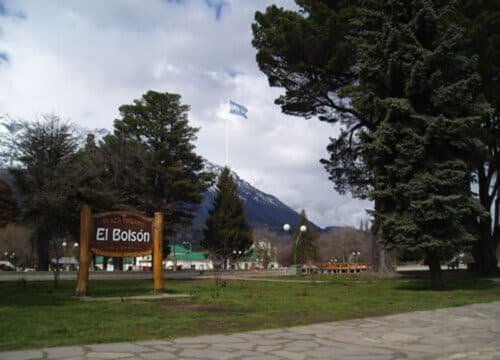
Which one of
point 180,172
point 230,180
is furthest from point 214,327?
point 230,180

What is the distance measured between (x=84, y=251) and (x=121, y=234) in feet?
4.31

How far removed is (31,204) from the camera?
125ft

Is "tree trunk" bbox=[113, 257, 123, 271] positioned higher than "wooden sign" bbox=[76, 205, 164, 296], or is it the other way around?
"wooden sign" bbox=[76, 205, 164, 296]

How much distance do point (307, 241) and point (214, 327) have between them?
93.5m

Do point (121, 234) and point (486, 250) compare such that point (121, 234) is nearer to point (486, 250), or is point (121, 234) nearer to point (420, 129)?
point (420, 129)

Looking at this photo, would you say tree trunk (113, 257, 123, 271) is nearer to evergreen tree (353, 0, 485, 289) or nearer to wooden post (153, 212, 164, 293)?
wooden post (153, 212, 164, 293)

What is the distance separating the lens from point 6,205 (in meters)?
49.8

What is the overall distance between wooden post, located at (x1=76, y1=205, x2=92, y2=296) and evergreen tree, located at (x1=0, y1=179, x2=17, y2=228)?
121 feet

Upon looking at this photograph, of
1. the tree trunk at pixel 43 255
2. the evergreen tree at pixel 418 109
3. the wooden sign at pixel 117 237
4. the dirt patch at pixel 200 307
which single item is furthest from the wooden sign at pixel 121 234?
the tree trunk at pixel 43 255

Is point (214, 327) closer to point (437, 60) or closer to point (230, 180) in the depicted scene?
point (437, 60)

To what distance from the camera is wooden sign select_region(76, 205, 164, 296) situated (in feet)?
46.9

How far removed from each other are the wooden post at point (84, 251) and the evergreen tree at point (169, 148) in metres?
37.3

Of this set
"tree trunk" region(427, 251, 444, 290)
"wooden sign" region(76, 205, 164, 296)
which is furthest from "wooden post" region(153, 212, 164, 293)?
"tree trunk" region(427, 251, 444, 290)

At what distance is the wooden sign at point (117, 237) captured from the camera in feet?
46.9
